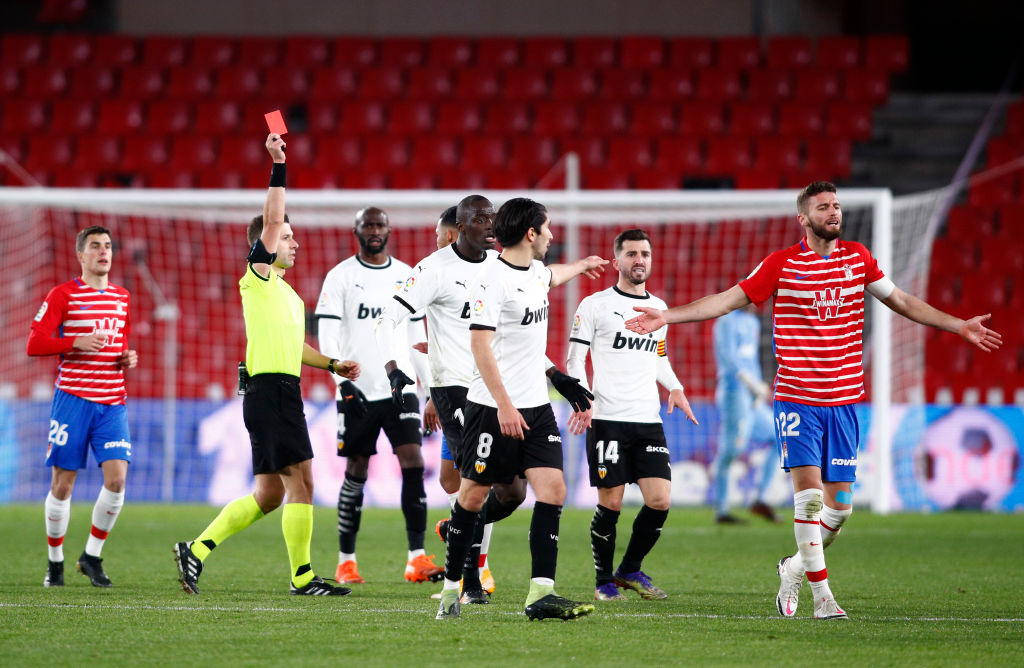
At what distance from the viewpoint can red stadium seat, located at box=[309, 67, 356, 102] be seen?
62.4 ft

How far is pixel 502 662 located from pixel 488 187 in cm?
1336

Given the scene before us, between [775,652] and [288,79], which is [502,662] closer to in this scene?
[775,652]

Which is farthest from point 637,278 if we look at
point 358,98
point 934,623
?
point 358,98

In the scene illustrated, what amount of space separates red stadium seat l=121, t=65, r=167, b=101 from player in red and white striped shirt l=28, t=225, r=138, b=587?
12263mm

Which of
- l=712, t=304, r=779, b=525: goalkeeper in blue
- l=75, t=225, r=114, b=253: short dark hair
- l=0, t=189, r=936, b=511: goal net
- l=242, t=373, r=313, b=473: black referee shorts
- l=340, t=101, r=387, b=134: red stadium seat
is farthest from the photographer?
l=340, t=101, r=387, b=134: red stadium seat

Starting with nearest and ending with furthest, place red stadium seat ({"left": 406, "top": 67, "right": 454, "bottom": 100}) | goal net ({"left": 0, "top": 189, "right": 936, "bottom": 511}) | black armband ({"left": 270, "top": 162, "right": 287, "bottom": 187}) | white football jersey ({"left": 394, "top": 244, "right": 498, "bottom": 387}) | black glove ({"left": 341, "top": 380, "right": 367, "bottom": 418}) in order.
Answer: black armband ({"left": 270, "top": 162, "right": 287, "bottom": 187}) < white football jersey ({"left": 394, "top": 244, "right": 498, "bottom": 387}) < black glove ({"left": 341, "top": 380, "right": 367, "bottom": 418}) < goal net ({"left": 0, "top": 189, "right": 936, "bottom": 511}) < red stadium seat ({"left": 406, "top": 67, "right": 454, "bottom": 100})

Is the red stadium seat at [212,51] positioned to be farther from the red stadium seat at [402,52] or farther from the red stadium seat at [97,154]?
the red stadium seat at [402,52]

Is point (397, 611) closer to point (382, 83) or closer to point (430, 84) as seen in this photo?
point (430, 84)

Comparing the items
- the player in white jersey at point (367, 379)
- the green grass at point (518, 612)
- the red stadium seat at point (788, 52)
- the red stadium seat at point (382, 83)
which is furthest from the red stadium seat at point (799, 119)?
the player in white jersey at point (367, 379)

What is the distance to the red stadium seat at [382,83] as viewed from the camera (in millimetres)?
18984

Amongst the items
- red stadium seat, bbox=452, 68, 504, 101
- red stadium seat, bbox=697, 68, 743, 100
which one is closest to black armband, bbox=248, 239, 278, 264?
red stadium seat, bbox=452, 68, 504, 101

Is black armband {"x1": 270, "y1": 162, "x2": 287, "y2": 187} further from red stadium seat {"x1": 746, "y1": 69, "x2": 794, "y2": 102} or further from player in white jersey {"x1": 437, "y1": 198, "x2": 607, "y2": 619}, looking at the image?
red stadium seat {"x1": 746, "y1": 69, "x2": 794, "y2": 102}

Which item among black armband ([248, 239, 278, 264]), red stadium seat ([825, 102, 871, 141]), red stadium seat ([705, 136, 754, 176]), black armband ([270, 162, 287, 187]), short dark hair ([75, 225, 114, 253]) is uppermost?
red stadium seat ([825, 102, 871, 141])

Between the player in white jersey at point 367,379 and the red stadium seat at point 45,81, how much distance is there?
13.0 meters
